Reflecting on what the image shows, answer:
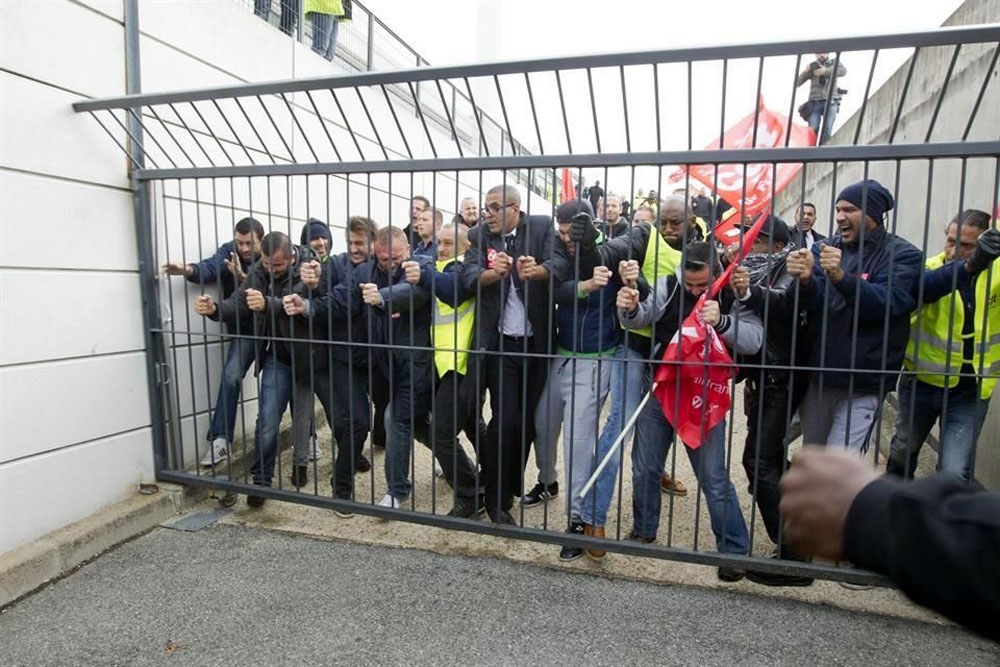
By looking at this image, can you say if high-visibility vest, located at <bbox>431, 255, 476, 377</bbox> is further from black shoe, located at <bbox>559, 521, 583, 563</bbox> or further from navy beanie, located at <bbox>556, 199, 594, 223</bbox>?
black shoe, located at <bbox>559, 521, 583, 563</bbox>

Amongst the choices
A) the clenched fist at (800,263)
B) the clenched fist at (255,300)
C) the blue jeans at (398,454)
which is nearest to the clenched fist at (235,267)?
the clenched fist at (255,300)

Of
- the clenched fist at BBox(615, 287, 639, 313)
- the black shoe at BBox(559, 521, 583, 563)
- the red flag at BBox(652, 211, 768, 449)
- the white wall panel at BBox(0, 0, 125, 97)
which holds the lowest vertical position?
the black shoe at BBox(559, 521, 583, 563)

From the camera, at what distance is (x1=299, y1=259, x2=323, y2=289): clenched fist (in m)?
3.75

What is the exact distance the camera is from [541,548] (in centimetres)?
371

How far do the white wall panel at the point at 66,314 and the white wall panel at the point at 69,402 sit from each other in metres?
0.08

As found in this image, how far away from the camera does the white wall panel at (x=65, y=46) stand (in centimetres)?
327

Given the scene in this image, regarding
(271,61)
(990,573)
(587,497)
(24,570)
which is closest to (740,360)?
(587,497)

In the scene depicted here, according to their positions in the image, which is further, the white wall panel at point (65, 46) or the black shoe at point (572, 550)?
the black shoe at point (572, 550)

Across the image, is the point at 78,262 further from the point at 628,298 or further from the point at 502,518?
the point at 628,298

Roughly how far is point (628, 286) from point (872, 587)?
6.08 feet

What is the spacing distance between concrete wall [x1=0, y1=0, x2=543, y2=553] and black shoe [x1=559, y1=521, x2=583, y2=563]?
1.85 meters

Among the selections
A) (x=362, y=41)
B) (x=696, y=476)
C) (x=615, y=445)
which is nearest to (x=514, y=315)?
(x=615, y=445)

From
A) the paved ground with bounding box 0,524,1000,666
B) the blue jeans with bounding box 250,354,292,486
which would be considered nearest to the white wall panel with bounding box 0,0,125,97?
the blue jeans with bounding box 250,354,292,486

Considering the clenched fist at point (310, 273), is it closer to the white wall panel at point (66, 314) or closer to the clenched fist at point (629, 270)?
the white wall panel at point (66, 314)
